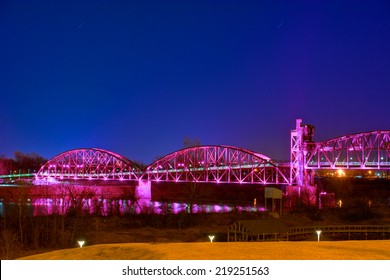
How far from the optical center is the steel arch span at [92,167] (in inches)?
4543

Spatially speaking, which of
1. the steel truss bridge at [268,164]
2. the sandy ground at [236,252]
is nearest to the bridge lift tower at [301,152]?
the steel truss bridge at [268,164]

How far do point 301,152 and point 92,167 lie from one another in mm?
70224

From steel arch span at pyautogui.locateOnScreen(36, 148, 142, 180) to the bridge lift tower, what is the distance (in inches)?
1614

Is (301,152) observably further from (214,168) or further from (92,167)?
(92,167)

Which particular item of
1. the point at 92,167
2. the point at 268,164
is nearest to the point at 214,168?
the point at 268,164

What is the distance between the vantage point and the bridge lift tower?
79.3 metres

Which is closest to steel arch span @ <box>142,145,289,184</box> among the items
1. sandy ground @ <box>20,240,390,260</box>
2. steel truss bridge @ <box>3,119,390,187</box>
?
steel truss bridge @ <box>3,119,390,187</box>

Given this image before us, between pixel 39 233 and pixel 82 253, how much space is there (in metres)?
17.0

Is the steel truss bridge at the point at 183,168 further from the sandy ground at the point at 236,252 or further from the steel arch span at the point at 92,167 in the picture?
the sandy ground at the point at 236,252

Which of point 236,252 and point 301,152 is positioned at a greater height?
point 301,152

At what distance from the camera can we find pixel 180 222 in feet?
135

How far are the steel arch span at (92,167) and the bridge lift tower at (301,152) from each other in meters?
41.0

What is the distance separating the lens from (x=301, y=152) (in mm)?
79625

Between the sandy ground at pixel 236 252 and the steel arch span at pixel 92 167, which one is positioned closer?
the sandy ground at pixel 236 252
